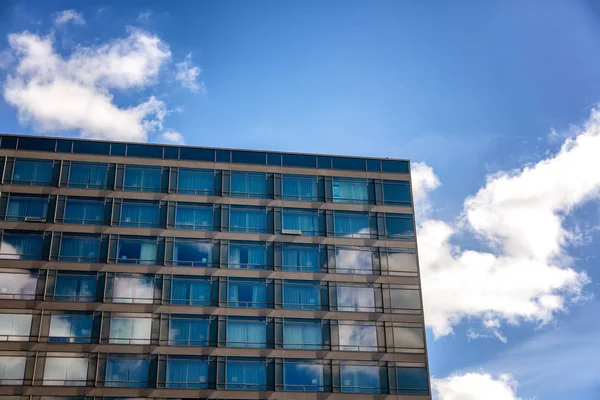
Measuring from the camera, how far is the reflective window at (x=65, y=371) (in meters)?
→ 57.1

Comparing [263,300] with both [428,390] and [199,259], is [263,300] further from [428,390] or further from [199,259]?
[428,390]

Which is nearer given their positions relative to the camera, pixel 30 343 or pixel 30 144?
pixel 30 343

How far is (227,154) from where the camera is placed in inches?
2625

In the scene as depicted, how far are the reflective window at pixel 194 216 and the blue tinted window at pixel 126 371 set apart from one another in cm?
1220

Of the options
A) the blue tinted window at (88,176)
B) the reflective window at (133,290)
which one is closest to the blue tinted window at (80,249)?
the reflective window at (133,290)

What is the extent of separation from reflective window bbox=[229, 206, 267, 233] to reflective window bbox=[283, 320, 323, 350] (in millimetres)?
8973

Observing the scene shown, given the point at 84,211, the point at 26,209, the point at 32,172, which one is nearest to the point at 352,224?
the point at 84,211

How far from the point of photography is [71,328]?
58.8m

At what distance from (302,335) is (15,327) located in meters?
23.7

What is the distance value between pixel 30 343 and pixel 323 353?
951 inches

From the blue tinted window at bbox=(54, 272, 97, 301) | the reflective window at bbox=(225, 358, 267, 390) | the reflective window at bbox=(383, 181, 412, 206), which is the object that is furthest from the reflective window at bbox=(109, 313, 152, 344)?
the reflective window at bbox=(383, 181, 412, 206)

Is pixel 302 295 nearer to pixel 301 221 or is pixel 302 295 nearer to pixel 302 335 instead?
pixel 302 335

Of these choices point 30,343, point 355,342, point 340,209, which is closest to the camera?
point 30,343

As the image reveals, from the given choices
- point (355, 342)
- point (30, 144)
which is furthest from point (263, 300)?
point (30, 144)
